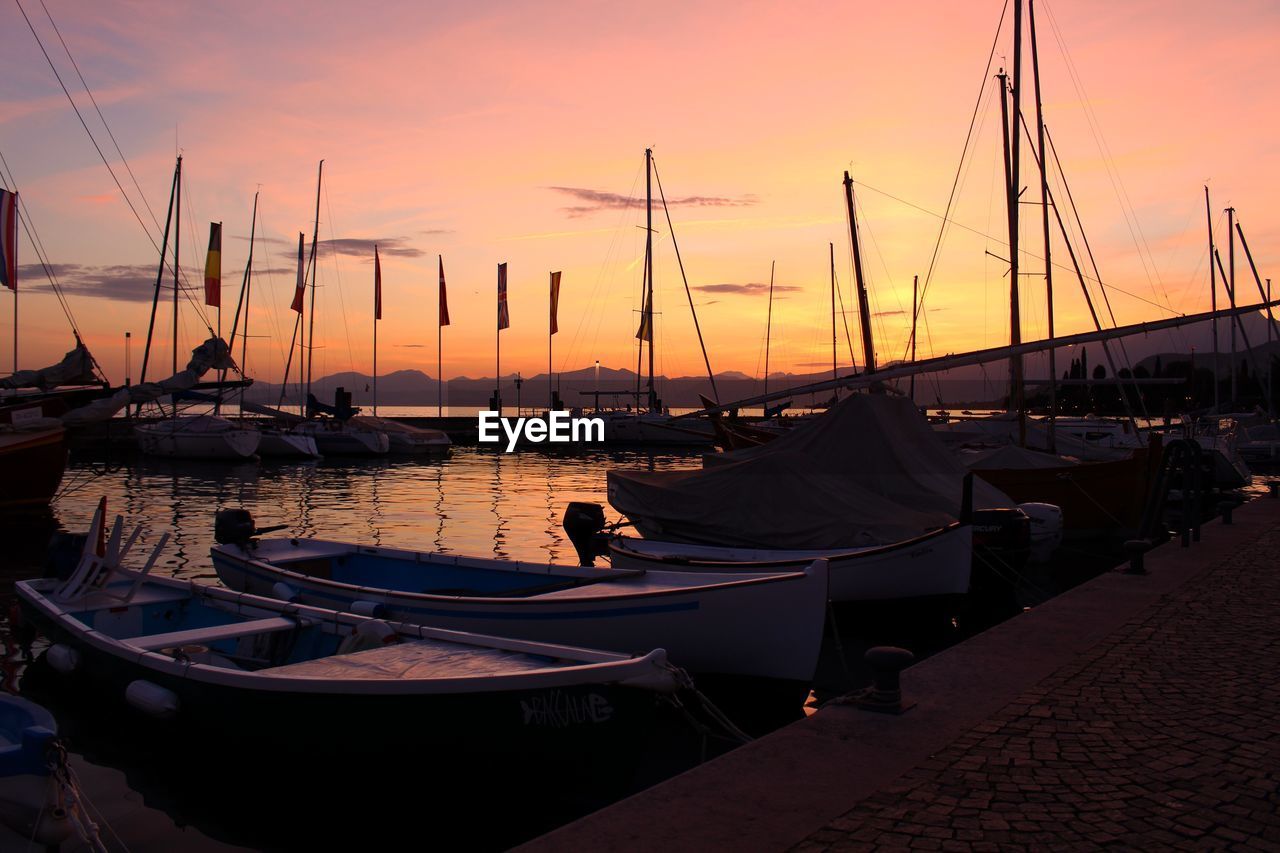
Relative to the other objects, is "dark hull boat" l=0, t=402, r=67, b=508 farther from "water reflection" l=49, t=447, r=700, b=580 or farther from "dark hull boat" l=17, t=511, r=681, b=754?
"dark hull boat" l=17, t=511, r=681, b=754

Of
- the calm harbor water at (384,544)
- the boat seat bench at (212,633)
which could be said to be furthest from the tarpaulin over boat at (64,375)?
the boat seat bench at (212,633)

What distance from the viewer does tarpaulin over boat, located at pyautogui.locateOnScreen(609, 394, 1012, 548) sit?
46.3 ft

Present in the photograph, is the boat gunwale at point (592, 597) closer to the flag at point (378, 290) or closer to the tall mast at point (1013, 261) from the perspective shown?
the tall mast at point (1013, 261)

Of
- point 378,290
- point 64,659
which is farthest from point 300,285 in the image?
point 64,659

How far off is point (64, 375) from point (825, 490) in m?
23.8

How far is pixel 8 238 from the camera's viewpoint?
27781 millimetres

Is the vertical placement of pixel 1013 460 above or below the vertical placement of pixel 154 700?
above

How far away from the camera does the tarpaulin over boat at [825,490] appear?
14.1 metres

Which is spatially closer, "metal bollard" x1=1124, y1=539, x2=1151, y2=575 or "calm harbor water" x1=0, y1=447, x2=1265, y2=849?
"calm harbor water" x1=0, y1=447, x2=1265, y2=849

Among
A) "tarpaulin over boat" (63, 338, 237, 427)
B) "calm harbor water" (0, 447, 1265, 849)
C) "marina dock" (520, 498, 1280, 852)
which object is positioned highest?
"tarpaulin over boat" (63, 338, 237, 427)

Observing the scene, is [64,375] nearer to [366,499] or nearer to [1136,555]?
[366,499]

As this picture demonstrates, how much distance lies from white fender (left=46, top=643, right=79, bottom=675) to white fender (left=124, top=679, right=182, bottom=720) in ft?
6.36

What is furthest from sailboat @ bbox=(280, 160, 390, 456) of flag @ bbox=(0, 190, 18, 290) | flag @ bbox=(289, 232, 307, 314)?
flag @ bbox=(0, 190, 18, 290)

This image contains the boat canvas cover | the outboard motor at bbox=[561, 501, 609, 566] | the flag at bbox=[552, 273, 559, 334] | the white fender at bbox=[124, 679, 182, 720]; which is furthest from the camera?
the flag at bbox=[552, 273, 559, 334]
